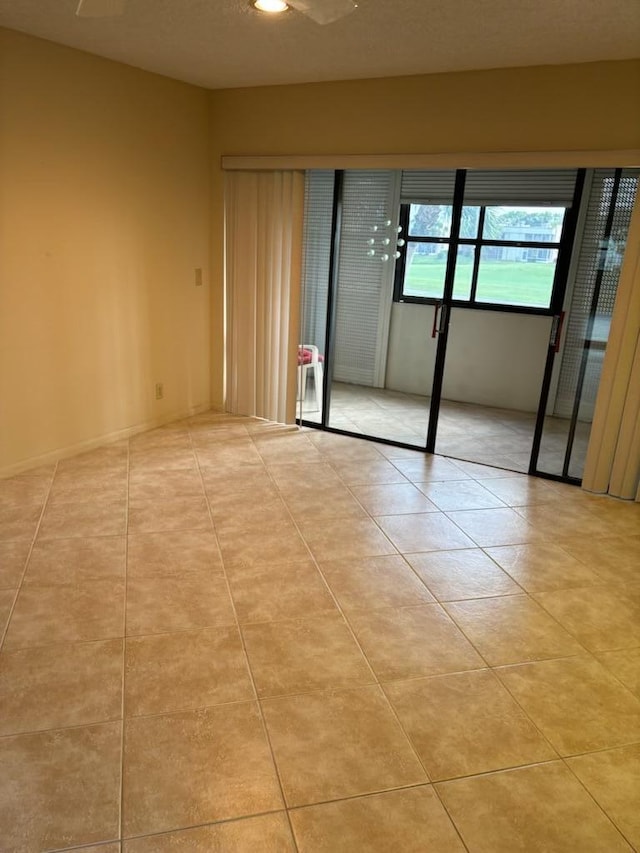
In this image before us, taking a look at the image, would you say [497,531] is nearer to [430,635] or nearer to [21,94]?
[430,635]

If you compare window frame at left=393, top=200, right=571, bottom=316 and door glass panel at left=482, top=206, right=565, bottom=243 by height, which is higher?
door glass panel at left=482, top=206, right=565, bottom=243

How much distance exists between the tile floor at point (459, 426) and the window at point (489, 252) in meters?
0.97

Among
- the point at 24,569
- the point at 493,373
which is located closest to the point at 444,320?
the point at 493,373

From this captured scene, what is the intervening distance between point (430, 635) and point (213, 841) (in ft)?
3.64

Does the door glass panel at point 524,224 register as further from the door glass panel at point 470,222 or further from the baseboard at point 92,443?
the baseboard at point 92,443

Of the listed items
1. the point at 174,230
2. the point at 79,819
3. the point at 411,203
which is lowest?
the point at 79,819

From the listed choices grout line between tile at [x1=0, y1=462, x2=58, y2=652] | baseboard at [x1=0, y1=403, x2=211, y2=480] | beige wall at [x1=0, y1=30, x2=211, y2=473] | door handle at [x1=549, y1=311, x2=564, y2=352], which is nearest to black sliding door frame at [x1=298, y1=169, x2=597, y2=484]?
door handle at [x1=549, y1=311, x2=564, y2=352]

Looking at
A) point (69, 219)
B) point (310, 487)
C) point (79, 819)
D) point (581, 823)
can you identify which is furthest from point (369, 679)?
point (69, 219)

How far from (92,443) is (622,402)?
3.31 meters

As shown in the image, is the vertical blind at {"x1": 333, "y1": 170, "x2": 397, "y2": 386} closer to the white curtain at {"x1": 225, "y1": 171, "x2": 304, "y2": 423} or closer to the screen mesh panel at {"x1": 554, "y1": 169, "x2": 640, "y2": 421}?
the white curtain at {"x1": 225, "y1": 171, "x2": 304, "y2": 423}

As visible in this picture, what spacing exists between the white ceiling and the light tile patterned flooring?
236 centimetres

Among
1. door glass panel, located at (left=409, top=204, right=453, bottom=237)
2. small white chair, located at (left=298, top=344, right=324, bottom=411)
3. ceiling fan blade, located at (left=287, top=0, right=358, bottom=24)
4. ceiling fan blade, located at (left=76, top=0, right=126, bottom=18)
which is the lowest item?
small white chair, located at (left=298, top=344, right=324, bottom=411)

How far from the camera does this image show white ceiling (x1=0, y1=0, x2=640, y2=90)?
2582 millimetres

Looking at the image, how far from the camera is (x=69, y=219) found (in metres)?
3.59
